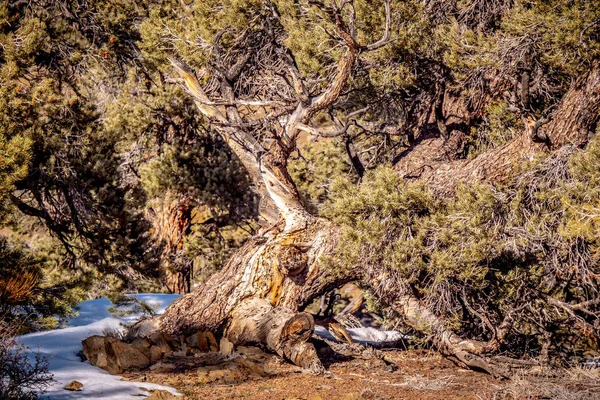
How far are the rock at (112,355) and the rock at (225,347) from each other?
965 mm

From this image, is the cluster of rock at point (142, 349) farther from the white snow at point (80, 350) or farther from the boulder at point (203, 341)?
the white snow at point (80, 350)

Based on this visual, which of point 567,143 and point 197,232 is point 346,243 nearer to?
point 567,143

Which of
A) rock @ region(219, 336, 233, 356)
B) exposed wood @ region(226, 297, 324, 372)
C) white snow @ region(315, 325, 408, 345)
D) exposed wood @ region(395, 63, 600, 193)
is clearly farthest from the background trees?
white snow @ region(315, 325, 408, 345)

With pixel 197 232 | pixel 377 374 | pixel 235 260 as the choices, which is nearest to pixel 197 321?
pixel 235 260

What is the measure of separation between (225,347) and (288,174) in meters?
2.51

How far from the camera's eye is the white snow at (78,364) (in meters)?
5.02

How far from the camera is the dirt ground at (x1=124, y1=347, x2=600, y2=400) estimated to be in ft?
18.4

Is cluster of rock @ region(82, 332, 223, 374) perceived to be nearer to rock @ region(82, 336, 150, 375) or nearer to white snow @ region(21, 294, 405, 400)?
rock @ region(82, 336, 150, 375)

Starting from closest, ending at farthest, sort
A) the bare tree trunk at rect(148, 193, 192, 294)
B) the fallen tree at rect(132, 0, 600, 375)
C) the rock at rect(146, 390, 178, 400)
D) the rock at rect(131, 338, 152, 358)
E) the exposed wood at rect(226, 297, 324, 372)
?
the rock at rect(146, 390, 178, 400) → the rock at rect(131, 338, 152, 358) → the exposed wood at rect(226, 297, 324, 372) → the fallen tree at rect(132, 0, 600, 375) → the bare tree trunk at rect(148, 193, 192, 294)

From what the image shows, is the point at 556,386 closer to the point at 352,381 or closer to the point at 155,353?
the point at 352,381

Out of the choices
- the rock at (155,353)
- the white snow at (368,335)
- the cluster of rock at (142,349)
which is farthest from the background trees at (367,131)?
the white snow at (368,335)

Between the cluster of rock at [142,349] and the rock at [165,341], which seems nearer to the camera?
the cluster of rock at [142,349]

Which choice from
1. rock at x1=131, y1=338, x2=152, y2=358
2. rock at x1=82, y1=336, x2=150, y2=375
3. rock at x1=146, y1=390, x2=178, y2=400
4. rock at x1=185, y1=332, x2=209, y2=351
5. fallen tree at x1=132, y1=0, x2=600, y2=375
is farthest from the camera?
rock at x1=185, y1=332, x2=209, y2=351

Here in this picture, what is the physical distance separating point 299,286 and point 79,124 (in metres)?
4.04
